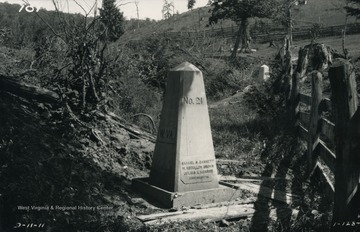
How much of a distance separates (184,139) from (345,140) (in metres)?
2.41

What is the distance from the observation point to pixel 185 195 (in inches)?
229

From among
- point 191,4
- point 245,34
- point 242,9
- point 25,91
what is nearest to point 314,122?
point 25,91

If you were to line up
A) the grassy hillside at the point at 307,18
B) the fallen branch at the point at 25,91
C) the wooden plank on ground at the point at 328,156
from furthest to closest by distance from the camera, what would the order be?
1. the grassy hillside at the point at 307,18
2. the fallen branch at the point at 25,91
3. the wooden plank on ground at the point at 328,156

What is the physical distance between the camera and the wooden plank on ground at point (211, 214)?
200 inches

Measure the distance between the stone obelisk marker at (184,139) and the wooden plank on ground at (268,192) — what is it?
28.6 inches

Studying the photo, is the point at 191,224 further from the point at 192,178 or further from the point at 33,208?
the point at 33,208

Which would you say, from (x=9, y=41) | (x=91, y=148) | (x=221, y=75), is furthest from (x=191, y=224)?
(x=9, y=41)

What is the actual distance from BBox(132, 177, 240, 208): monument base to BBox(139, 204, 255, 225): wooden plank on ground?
1.12 feet

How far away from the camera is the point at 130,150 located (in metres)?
7.61

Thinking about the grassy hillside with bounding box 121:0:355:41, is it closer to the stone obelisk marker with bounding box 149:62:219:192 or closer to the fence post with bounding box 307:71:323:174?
the fence post with bounding box 307:71:323:174

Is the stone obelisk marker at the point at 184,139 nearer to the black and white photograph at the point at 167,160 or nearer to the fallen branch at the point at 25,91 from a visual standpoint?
the black and white photograph at the point at 167,160

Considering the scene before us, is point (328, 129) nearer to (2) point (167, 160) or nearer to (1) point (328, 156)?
(1) point (328, 156)

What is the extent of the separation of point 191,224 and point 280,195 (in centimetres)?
190

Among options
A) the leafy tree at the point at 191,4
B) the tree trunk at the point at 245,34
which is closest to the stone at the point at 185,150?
the tree trunk at the point at 245,34
